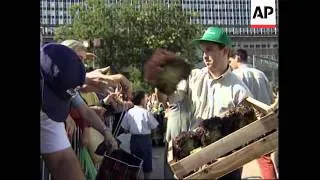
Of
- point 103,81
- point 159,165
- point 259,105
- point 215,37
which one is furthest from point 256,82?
point 103,81

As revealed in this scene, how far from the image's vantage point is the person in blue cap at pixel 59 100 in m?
3.85

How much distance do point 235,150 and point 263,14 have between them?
0.86 metres

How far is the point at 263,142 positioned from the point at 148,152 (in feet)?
2.35

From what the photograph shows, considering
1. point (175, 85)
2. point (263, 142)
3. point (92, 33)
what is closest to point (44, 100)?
point (92, 33)

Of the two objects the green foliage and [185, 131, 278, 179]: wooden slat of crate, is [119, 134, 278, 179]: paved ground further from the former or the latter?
the green foliage

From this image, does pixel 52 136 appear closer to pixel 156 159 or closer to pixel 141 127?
pixel 141 127

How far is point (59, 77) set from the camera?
12.8 feet

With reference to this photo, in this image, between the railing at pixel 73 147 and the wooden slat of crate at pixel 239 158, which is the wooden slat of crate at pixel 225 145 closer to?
the wooden slat of crate at pixel 239 158

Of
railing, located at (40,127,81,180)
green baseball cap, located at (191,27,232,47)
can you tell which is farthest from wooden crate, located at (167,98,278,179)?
railing, located at (40,127,81,180)

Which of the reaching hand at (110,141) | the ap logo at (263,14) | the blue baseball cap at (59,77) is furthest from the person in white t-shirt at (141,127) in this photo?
the ap logo at (263,14)

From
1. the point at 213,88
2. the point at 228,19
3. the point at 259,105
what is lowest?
the point at 259,105

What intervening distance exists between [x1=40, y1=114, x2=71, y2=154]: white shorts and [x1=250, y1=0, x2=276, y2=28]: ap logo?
136 centimetres
